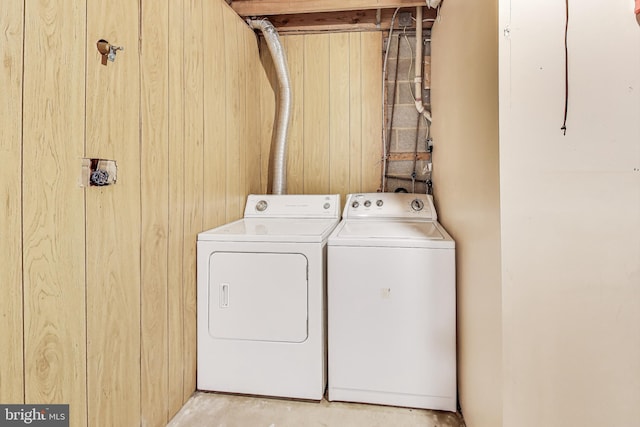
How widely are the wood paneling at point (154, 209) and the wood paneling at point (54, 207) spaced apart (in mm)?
293

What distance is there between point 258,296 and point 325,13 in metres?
2.13

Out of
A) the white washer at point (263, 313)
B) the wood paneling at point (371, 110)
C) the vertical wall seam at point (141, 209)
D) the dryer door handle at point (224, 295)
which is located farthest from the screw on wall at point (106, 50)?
the wood paneling at point (371, 110)

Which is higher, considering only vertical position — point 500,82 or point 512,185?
point 500,82

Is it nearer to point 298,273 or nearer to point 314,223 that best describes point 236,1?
point 314,223

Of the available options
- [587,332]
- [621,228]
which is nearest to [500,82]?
[621,228]

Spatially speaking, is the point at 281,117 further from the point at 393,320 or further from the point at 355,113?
the point at 393,320

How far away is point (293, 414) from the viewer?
167 cm

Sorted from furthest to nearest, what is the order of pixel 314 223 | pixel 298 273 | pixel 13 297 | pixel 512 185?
pixel 314 223 → pixel 298 273 → pixel 512 185 → pixel 13 297

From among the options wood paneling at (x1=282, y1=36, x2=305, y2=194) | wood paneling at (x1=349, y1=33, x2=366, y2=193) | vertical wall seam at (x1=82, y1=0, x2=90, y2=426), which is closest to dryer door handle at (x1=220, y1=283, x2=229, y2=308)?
vertical wall seam at (x1=82, y1=0, x2=90, y2=426)


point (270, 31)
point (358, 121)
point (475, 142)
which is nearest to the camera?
point (475, 142)

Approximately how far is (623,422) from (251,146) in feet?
7.78

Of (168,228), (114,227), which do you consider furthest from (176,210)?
(114,227)

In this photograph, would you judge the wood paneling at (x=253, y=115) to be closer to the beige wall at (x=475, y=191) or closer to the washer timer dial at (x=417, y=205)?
the washer timer dial at (x=417, y=205)

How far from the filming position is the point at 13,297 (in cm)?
92
